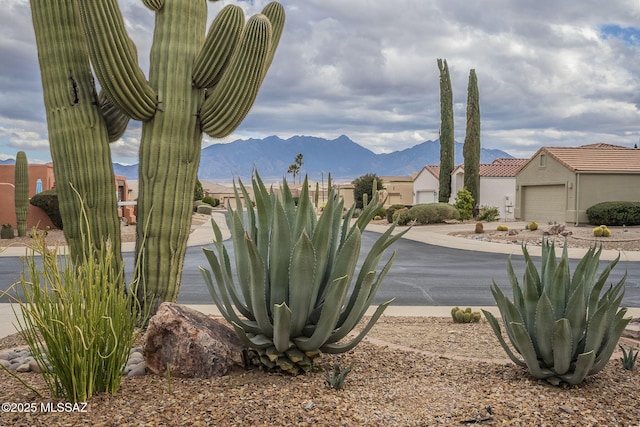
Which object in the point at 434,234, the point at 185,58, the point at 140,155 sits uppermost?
the point at 185,58

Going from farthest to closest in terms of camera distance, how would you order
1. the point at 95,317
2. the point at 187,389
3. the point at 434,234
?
the point at 434,234
the point at 187,389
the point at 95,317

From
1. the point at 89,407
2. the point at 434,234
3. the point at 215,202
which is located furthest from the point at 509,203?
the point at 89,407

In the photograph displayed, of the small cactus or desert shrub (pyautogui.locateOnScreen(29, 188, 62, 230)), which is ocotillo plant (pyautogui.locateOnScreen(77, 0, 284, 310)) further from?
desert shrub (pyautogui.locateOnScreen(29, 188, 62, 230))

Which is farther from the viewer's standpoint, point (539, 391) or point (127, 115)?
point (127, 115)

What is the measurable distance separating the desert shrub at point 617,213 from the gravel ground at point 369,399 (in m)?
26.8

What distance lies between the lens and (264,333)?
470 cm

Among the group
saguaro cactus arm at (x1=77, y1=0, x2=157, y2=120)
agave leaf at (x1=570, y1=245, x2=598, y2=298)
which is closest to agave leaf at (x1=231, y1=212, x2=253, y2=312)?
saguaro cactus arm at (x1=77, y1=0, x2=157, y2=120)

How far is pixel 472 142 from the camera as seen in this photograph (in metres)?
40.2

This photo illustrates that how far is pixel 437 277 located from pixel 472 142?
27.3 m

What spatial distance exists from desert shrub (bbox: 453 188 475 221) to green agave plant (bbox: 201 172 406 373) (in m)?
34.5

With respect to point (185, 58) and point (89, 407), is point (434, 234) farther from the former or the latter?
point (89, 407)

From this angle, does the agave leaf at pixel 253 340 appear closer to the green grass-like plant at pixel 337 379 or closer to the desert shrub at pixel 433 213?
the green grass-like plant at pixel 337 379

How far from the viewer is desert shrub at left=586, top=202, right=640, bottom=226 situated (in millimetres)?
29469

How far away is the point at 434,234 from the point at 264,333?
24.1 m
